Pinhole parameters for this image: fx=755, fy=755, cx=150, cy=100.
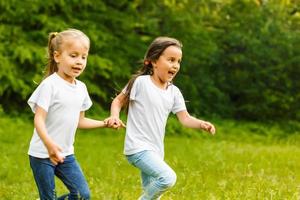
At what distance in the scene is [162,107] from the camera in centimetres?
619

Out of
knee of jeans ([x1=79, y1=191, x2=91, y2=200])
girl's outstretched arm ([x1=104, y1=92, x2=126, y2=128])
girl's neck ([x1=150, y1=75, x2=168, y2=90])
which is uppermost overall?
girl's neck ([x1=150, y1=75, x2=168, y2=90])

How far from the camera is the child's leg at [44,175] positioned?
5500mm

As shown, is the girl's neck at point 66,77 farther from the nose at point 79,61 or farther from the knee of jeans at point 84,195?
the knee of jeans at point 84,195

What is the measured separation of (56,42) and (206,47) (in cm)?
1462

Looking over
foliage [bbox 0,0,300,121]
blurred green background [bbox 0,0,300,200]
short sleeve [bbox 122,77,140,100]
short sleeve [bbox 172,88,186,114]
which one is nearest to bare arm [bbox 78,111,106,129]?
short sleeve [bbox 122,77,140,100]

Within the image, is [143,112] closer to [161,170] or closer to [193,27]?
[161,170]

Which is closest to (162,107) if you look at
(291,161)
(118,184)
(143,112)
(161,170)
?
(143,112)

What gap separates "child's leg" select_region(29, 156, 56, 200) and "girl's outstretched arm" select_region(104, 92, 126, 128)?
57cm

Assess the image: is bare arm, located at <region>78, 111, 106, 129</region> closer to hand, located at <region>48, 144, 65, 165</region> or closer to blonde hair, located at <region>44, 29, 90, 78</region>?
blonde hair, located at <region>44, 29, 90, 78</region>

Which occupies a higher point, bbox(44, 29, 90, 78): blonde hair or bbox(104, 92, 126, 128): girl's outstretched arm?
bbox(44, 29, 90, 78): blonde hair

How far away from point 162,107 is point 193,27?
14040 mm

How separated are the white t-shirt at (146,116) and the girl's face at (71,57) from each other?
73cm

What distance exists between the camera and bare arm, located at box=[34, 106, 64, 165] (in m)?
5.11

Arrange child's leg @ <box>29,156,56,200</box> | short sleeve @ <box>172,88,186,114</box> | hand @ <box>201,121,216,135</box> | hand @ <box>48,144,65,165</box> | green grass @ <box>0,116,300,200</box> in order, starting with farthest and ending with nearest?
green grass @ <box>0,116,300,200</box>, short sleeve @ <box>172,88,186,114</box>, hand @ <box>201,121,216,135</box>, child's leg @ <box>29,156,56,200</box>, hand @ <box>48,144,65,165</box>
